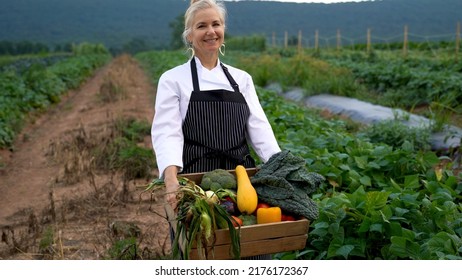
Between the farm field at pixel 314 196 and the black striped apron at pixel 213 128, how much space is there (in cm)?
31

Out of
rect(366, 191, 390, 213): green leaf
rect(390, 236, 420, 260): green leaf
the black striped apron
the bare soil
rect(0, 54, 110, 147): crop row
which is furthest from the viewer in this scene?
rect(0, 54, 110, 147): crop row

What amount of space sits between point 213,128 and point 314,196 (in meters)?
1.40

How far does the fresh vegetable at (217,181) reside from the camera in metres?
1.99

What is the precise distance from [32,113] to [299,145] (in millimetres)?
7407

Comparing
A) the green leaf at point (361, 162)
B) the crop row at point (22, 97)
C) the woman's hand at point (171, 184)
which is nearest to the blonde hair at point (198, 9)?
the woman's hand at point (171, 184)

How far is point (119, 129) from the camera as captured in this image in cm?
774

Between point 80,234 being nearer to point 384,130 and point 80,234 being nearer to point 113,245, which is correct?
point 113,245

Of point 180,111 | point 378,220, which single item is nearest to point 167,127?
point 180,111

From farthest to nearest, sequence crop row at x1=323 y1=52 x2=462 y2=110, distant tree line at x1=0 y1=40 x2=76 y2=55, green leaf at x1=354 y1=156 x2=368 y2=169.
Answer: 1. distant tree line at x1=0 y1=40 x2=76 y2=55
2. crop row at x1=323 y1=52 x2=462 y2=110
3. green leaf at x1=354 y1=156 x2=368 y2=169

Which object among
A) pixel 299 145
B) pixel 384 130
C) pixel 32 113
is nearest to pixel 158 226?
pixel 299 145

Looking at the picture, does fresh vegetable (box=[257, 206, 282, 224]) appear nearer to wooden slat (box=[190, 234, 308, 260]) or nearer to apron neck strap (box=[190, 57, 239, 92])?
wooden slat (box=[190, 234, 308, 260])

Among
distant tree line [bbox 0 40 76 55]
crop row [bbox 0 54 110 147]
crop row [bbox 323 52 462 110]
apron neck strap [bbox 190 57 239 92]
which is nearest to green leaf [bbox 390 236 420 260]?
apron neck strap [bbox 190 57 239 92]

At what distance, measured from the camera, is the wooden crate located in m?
1.82

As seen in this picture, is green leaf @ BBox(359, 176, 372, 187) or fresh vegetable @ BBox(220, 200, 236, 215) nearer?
fresh vegetable @ BBox(220, 200, 236, 215)
